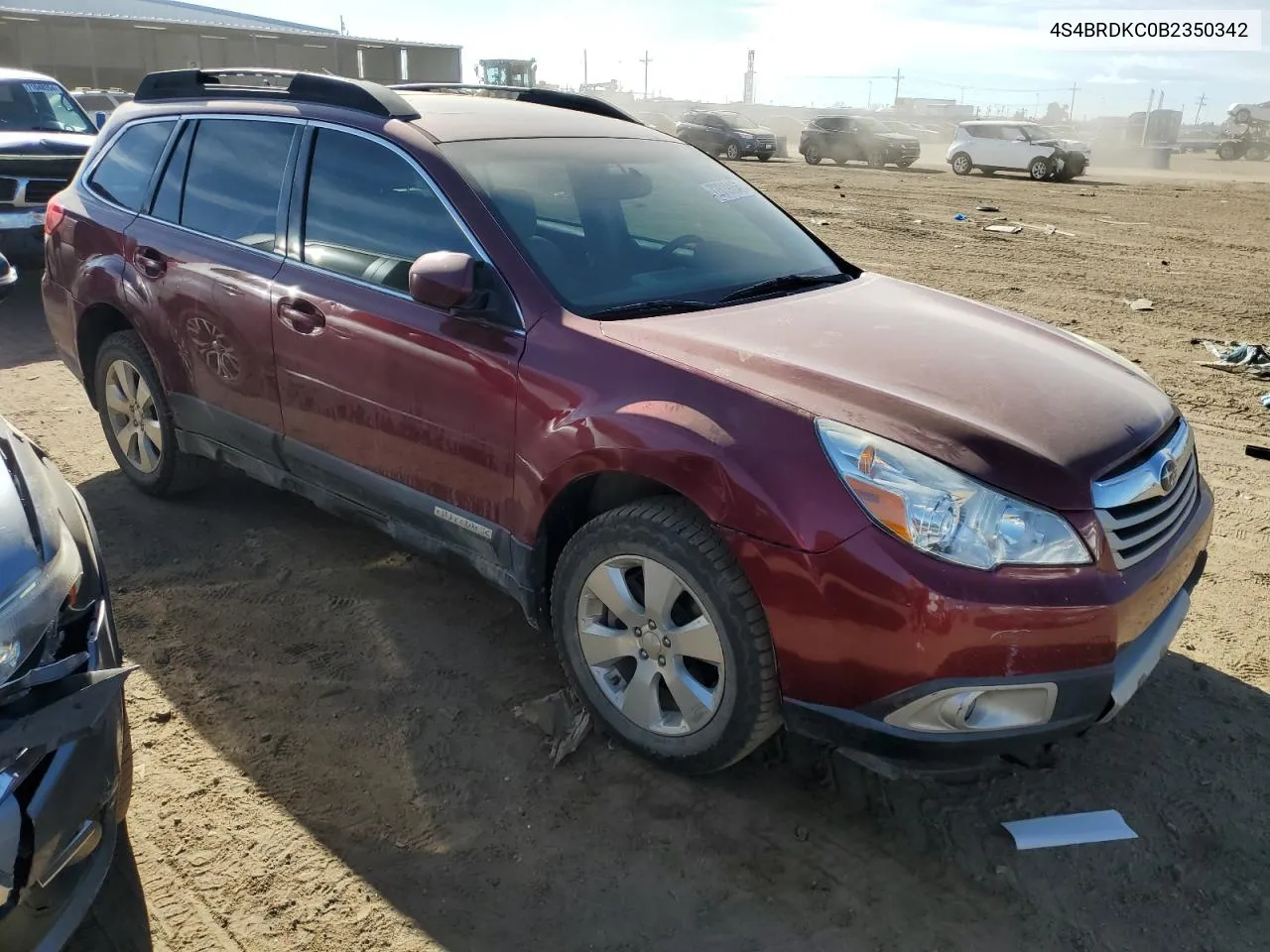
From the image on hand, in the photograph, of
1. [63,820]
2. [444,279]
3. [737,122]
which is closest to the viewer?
[63,820]

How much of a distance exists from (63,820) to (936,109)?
93686 millimetres

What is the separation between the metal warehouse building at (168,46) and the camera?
39312 mm

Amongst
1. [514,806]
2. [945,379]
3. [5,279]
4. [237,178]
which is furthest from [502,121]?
[514,806]

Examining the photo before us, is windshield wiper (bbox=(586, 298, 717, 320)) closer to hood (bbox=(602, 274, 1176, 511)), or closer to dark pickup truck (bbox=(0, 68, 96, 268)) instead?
hood (bbox=(602, 274, 1176, 511))

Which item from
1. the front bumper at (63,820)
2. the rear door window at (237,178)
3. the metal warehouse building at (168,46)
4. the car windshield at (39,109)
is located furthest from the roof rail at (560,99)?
the metal warehouse building at (168,46)

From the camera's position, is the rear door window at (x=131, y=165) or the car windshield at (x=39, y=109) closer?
the rear door window at (x=131, y=165)

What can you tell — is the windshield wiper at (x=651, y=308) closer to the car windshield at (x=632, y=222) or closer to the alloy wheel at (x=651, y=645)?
the car windshield at (x=632, y=222)

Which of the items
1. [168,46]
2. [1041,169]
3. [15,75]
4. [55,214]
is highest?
[168,46]

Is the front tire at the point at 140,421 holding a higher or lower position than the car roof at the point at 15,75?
lower

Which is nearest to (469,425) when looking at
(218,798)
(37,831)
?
(218,798)

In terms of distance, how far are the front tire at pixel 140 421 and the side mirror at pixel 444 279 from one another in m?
2.01

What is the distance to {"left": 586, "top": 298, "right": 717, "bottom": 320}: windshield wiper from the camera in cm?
302

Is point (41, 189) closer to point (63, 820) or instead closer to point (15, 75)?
point (15, 75)

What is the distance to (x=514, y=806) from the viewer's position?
9.21ft
